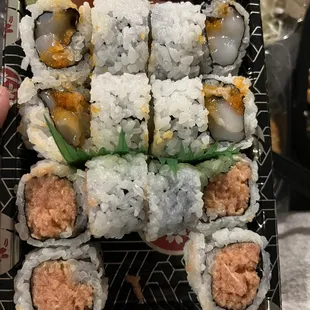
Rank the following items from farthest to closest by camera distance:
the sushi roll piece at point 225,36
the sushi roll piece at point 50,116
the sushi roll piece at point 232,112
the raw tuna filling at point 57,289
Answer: the sushi roll piece at point 225,36 → the sushi roll piece at point 232,112 → the sushi roll piece at point 50,116 → the raw tuna filling at point 57,289

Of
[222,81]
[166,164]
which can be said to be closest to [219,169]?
[166,164]

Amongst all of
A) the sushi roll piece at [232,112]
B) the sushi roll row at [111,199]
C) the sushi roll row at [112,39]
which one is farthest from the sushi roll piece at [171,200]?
the sushi roll row at [112,39]

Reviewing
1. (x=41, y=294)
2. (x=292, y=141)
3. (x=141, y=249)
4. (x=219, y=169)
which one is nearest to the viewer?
(x=41, y=294)

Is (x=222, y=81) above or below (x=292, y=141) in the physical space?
above

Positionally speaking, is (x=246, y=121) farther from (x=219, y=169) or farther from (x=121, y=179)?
(x=121, y=179)

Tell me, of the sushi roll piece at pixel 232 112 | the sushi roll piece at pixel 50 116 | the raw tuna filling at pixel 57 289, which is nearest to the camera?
the raw tuna filling at pixel 57 289

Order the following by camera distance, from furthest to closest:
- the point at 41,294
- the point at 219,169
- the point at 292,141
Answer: the point at 292,141
the point at 219,169
the point at 41,294

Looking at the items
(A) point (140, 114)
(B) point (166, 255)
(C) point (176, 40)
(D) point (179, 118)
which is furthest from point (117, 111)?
(B) point (166, 255)

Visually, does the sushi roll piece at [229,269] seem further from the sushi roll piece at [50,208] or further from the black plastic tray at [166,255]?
the sushi roll piece at [50,208]
